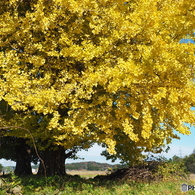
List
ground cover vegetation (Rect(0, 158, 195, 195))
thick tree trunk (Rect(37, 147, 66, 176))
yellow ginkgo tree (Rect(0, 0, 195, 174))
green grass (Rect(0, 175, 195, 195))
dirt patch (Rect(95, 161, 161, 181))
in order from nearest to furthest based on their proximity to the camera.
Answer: yellow ginkgo tree (Rect(0, 0, 195, 174)), green grass (Rect(0, 175, 195, 195)), ground cover vegetation (Rect(0, 158, 195, 195)), thick tree trunk (Rect(37, 147, 66, 176)), dirt patch (Rect(95, 161, 161, 181))

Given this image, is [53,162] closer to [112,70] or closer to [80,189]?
[80,189]

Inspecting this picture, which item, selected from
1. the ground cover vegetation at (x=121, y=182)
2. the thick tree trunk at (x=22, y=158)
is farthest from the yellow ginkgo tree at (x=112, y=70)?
the thick tree trunk at (x=22, y=158)

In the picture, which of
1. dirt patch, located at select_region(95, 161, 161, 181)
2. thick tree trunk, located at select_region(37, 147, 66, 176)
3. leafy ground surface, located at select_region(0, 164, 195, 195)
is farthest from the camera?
dirt patch, located at select_region(95, 161, 161, 181)

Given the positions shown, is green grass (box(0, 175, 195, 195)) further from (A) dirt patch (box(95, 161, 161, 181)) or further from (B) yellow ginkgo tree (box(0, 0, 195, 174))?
(B) yellow ginkgo tree (box(0, 0, 195, 174))

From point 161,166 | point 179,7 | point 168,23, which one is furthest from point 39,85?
point 161,166

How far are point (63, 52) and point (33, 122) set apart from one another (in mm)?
3439

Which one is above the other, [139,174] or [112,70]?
[112,70]

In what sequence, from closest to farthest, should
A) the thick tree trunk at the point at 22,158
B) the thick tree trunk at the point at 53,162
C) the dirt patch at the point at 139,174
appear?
the thick tree trunk at the point at 53,162
the dirt patch at the point at 139,174
the thick tree trunk at the point at 22,158

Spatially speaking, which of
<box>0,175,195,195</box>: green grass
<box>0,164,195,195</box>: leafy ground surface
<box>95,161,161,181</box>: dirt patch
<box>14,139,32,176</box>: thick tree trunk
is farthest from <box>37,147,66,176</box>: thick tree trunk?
<box>14,139,32,176</box>: thick tree trunk

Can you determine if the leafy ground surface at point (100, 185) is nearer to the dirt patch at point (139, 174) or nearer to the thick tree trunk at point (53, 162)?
the dirt patch at point (139, 174)

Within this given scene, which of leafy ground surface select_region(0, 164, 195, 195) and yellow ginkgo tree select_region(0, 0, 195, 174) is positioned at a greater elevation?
yellow ginkgo tree select_region(0, 0, 195, 174)

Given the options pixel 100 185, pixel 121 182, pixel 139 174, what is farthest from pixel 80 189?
pixel 139 174

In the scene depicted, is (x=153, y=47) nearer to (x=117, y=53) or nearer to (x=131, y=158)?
(x=117, y=53)

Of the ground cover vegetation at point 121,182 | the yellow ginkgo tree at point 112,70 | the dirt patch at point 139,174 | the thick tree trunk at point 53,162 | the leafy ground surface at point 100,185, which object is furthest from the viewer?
the dirt patch at point 139,174
